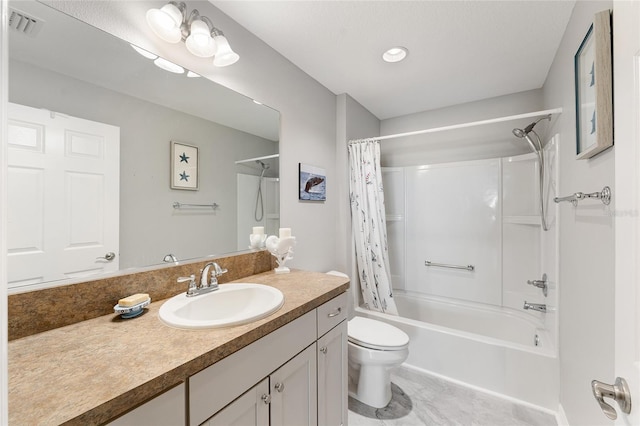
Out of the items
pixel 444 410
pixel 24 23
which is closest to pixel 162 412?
pixel 24 23

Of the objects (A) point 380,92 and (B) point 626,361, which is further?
(A) point 380,92

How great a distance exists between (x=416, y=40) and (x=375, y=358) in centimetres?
212

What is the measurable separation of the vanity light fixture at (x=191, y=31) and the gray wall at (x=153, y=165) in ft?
1.06

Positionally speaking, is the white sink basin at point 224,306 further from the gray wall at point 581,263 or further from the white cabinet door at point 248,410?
the gray wall at point 581,263

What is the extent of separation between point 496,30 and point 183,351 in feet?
7.62

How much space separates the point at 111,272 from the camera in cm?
103

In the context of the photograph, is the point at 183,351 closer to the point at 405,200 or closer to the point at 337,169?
the point at 337,169

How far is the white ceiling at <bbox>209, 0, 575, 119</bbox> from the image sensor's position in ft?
4.68

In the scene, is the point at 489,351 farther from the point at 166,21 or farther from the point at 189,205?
the point at 166,21

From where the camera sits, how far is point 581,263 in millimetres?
1317

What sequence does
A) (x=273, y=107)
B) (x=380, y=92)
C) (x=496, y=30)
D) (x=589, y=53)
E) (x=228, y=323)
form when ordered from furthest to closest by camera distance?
(x=380, y=92)
(x=273, y=107)
(x=496, y=30)
(x=589, y=53)
(x=228, y=323)

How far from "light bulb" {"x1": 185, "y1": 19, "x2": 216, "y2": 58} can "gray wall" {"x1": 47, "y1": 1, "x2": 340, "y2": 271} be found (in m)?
0.07

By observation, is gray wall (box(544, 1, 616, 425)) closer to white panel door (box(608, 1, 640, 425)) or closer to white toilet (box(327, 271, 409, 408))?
white panel door (box(608, 1, 640, 425))

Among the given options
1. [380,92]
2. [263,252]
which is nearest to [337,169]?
[380,92]
